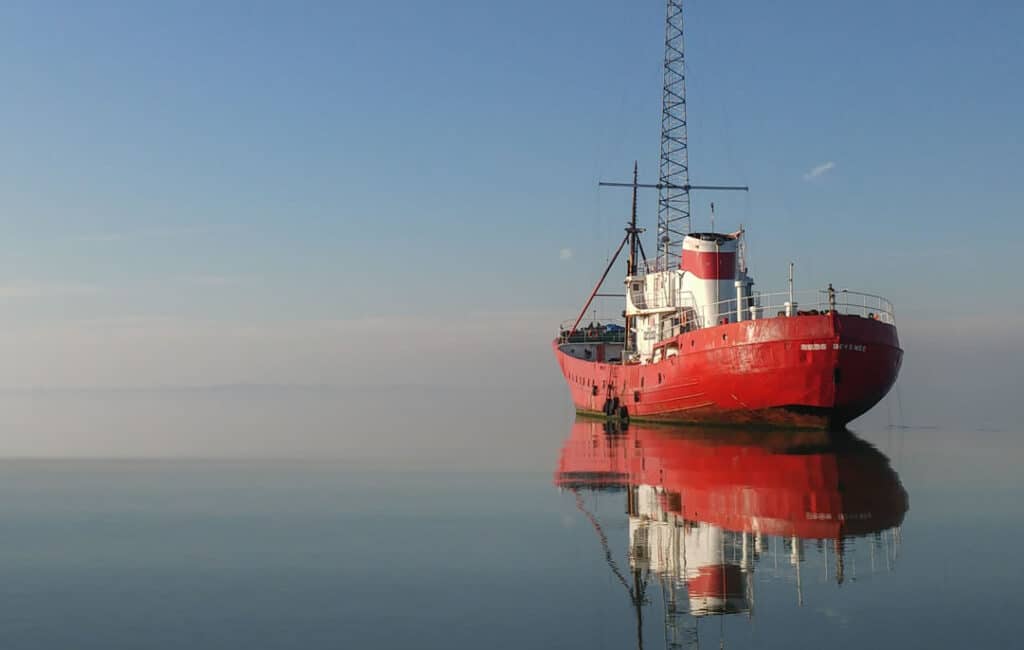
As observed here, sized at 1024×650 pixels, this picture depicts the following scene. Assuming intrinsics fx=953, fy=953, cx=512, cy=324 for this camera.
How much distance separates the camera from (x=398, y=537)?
1742cm

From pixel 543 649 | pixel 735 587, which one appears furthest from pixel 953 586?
pixel 543 649

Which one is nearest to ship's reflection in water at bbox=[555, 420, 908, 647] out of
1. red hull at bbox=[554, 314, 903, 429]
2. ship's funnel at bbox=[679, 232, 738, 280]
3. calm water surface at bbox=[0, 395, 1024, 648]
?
calm water surface at bbox=[0, 395, 1024, 648]

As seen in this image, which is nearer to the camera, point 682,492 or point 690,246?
point 682,492

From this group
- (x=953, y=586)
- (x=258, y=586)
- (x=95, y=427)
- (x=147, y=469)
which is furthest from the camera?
(x=95, y=427)

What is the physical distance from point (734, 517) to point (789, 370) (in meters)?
20.0

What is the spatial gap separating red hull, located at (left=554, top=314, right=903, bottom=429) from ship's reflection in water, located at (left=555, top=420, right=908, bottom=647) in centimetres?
350

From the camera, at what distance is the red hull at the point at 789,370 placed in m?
36.2

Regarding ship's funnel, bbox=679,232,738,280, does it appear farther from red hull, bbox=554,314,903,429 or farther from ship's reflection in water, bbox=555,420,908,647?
ship's reflection in water, bbox=555,420,908,647

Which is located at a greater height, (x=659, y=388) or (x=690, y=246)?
(x=690, y=246)

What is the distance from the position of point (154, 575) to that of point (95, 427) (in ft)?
165

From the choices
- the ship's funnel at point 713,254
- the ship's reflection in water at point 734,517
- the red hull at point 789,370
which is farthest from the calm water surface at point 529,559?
the ship's funnel at point 713,254

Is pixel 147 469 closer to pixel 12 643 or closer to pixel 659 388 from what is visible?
pixel 12 643

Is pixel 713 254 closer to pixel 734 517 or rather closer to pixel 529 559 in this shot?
pixel 734 517

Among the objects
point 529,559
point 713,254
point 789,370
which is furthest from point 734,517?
point 713,254
